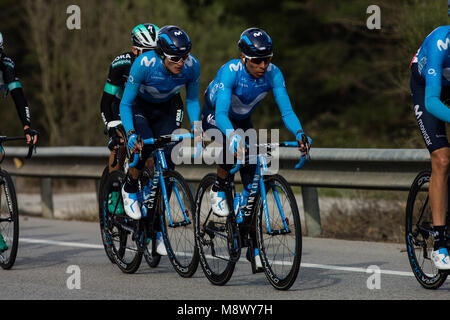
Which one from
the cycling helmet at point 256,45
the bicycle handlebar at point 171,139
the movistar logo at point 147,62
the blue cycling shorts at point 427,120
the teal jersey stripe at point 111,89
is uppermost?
the cycling helmet at point 256,45

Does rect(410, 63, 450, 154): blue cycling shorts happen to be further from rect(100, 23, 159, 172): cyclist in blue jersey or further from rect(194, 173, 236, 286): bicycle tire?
rect(100, 23, 159, 172): cyclist in blue jersey

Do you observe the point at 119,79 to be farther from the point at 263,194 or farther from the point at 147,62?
the point at 263,194

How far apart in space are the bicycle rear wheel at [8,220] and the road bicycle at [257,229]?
181 centimetres

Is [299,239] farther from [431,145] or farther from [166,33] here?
[166,33]

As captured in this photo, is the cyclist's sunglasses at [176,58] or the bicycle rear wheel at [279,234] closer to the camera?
the bicycle rear wheel at [279,234]

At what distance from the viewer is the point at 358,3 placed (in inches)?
1240

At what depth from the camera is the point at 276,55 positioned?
117 feet

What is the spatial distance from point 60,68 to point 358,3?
12.8 metres

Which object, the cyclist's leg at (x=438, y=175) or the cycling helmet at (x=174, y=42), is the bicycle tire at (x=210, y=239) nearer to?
the cycling helmet at (x=174, y=42)

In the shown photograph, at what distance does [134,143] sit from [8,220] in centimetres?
171

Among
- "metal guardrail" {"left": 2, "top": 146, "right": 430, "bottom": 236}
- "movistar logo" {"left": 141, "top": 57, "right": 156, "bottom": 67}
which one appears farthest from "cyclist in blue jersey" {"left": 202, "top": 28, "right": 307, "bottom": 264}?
"metal guardrail" {"left": 2, "top": 146, "right": 430, "bottom": 236}

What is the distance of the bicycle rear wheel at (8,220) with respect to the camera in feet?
27.5

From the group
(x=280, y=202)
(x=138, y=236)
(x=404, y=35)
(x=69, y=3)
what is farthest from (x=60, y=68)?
(x=280, y=202)

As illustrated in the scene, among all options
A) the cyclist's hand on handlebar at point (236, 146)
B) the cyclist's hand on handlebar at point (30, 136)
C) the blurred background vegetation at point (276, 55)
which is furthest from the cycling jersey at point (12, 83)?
the blurred background vegetation at point (276, 55)
